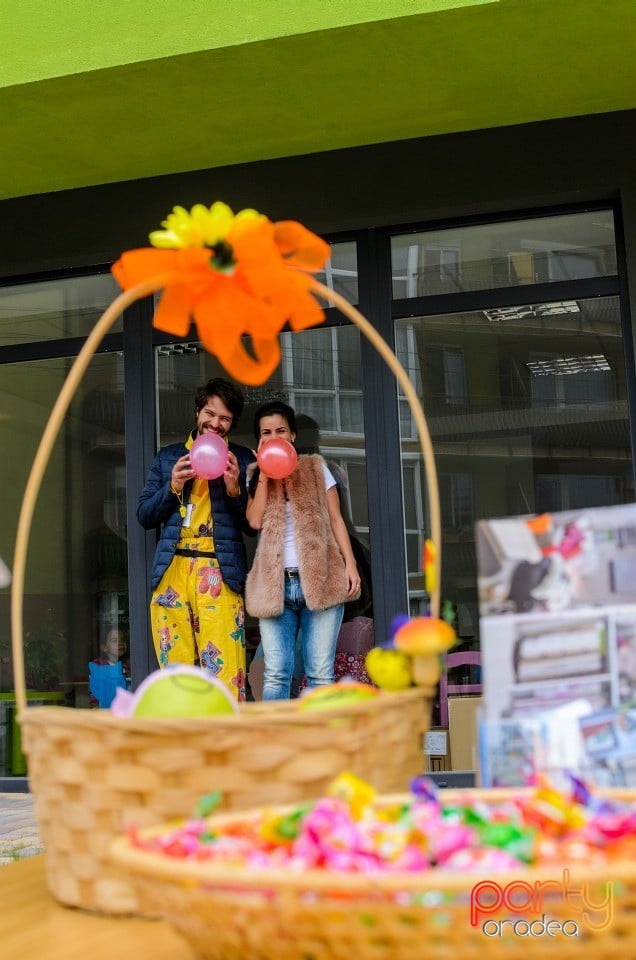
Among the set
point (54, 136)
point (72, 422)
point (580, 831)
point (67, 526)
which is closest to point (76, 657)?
point (67, 526)

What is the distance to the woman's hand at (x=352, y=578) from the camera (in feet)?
13.1

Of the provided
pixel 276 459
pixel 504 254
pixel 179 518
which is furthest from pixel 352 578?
pixel 504 254

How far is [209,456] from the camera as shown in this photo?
3.76m

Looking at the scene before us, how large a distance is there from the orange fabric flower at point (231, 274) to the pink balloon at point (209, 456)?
9.21 feet

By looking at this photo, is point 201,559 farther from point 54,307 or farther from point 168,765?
point 168,765

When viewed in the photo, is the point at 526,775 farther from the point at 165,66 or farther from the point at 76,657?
the point at 76,657

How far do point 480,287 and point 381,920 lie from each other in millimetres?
3768

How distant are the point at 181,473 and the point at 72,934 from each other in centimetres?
319

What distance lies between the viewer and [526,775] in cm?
78

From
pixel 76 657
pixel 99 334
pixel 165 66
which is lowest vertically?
pixel 76 657

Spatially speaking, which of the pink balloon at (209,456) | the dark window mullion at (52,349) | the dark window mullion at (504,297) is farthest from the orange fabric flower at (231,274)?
the dark window mullion at (52,349)

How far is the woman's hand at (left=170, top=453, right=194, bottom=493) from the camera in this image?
12.8 feet

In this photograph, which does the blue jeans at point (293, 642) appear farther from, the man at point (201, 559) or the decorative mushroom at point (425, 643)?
the decorative mushroom at point (425, 643)

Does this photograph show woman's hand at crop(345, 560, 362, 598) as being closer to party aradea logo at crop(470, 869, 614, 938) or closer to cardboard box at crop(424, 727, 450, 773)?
cardboard box at crop(424, 727, 450, 773)
